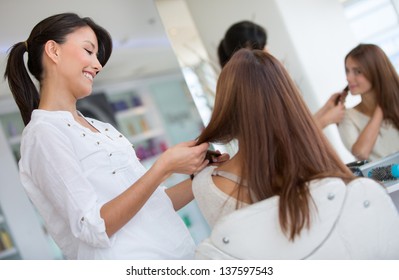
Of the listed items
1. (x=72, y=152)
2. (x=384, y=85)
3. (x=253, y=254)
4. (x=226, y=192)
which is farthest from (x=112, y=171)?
(x=384, y=85)

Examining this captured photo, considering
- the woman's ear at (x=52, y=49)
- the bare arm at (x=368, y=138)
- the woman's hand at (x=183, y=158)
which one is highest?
the woman's ear at (x=52, y=49)

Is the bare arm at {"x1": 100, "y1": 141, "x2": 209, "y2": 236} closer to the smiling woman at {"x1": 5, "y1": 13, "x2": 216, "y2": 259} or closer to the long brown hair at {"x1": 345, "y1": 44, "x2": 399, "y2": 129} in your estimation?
the smiling woman at {"x1": 5, "y1": 13, "x2": 216, "y2": 259}

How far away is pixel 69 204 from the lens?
3.00ft

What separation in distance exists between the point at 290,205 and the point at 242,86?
0.29 meters

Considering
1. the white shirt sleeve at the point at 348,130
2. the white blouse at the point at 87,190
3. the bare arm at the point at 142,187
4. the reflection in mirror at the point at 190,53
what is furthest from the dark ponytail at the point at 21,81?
the white shirt sleeve at the point at 348,130

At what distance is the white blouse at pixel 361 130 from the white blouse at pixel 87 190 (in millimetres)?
662

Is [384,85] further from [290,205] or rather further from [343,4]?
[290,205]

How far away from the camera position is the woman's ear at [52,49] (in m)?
1.06

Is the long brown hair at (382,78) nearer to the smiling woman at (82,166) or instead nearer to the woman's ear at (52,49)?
the smiling woman at (82,166)

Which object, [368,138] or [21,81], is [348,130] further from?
[21,81]

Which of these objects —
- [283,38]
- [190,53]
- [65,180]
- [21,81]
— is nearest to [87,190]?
[65,180]

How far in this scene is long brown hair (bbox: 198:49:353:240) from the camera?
906mm

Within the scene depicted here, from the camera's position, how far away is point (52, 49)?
3.47ft

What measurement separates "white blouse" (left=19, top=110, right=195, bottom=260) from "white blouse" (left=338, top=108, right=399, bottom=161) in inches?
26.1
